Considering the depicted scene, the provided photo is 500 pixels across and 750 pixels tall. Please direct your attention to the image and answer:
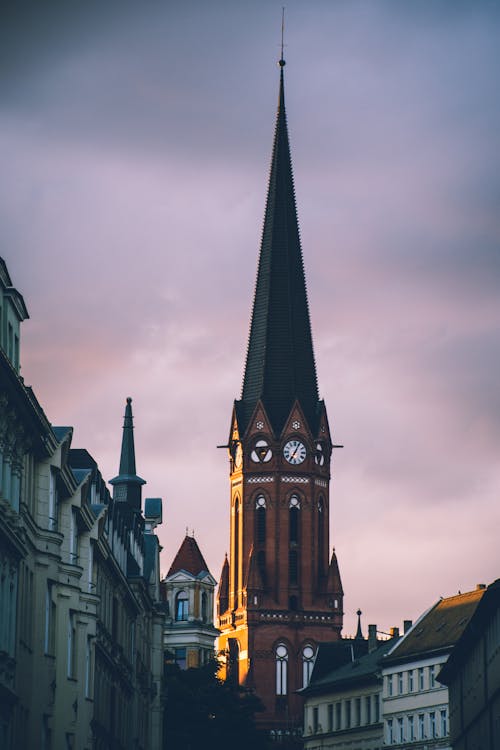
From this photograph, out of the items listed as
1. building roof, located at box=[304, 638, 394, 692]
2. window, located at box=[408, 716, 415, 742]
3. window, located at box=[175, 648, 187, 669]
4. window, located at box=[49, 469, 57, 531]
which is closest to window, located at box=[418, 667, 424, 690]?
window, located at box=[408, 716, 415, 742]

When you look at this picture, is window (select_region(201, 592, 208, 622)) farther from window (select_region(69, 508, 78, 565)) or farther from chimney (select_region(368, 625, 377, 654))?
window (select_region(69, 508, 78, 565))

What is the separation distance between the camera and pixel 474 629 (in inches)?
3856

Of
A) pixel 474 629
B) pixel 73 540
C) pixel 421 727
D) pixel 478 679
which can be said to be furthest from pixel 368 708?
pixel 73 540

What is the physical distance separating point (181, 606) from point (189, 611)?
4.56ft

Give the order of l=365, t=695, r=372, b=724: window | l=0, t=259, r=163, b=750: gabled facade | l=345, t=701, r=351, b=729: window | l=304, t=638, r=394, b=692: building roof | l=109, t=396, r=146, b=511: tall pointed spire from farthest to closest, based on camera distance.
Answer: l=345, t=701, r=351, b=729: window, l=304, t=638, r=394, b=692: building roof, l=365, t=695, r=372, b=724: window, l=109, t=396, r=146, b=511: tall pointed spire, l=0, t=259, r=163, b=750: gabled facade

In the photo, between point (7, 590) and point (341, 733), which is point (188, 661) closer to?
point (341, 733)

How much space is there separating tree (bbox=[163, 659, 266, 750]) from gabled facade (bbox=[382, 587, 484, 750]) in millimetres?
9479

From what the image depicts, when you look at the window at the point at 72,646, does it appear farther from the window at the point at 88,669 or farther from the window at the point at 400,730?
the window at the point at 400,730

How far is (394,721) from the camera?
14588 centimetres

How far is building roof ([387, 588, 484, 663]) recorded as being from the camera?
452 ft

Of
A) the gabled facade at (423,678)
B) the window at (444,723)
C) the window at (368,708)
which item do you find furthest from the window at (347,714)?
the window at (444,723)

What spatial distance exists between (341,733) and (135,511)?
46.9m

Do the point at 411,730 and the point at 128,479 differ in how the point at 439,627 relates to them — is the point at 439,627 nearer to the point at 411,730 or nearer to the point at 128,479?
the point at 411,730

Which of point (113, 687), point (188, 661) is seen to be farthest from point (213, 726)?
point (113, 687)
